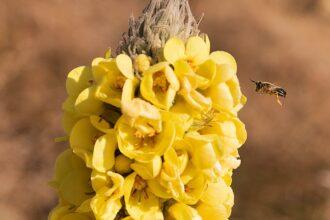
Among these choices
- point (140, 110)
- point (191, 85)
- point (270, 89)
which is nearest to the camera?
point (140, 110)

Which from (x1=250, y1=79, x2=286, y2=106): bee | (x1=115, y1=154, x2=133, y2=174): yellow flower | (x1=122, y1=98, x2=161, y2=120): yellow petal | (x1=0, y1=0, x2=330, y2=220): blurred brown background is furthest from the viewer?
(x1=0, y1=0, x2=330, y2=220): blurred brown background

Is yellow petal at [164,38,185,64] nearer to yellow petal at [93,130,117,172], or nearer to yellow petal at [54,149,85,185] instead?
yellow petal at [93,130,117,172]

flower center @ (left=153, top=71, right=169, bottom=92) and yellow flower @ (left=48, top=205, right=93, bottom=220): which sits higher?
flower center @ (left=153, top=71, right=169, bottom=92)

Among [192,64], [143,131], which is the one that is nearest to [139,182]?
[143,131]

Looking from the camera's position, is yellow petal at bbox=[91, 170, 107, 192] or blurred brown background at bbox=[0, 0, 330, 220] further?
blurred brown background at bbox=[0, 0, 330, 220]

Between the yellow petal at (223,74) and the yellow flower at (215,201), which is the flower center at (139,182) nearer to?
the yellow flower at (215,201)

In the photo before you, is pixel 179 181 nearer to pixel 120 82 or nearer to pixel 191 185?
pixel 191 185

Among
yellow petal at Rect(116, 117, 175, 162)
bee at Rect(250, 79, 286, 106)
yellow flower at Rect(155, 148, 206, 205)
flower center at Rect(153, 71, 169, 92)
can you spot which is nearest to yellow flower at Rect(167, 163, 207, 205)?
yellow flower at Rect(155, 148, 206, 205)
